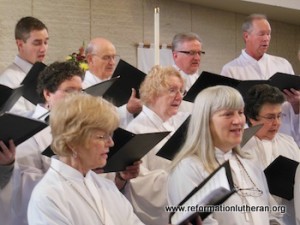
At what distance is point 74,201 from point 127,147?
70 cm

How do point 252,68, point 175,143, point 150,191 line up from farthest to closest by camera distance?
point 252,68, point 150,191, point 175,143

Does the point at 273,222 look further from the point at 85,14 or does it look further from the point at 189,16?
the point at 189,16

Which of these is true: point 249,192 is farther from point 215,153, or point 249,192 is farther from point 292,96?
point 292,96

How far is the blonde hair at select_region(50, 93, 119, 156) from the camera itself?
2.73 m

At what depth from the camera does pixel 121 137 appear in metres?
3.30

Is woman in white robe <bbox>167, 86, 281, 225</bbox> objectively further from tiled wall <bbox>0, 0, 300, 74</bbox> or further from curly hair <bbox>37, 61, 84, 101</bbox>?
tiled wall <bbox>0, 0, 300, 74</bbox>

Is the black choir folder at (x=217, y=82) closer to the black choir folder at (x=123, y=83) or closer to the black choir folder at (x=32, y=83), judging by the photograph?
the black choir folder at (x=123, y=83)

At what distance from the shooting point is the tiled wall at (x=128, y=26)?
6.93 metres

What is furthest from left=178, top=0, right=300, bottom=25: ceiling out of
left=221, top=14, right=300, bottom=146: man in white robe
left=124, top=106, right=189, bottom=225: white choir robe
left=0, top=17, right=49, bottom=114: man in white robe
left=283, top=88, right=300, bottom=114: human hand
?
left=124, top=106, right=189, bottom=225: white choir robe

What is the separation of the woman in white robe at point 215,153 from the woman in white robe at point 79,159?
0.45 m

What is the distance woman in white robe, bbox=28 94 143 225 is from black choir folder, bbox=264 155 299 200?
123cm

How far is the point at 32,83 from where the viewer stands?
4023mm

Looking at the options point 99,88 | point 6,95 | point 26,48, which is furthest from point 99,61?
point 6,95

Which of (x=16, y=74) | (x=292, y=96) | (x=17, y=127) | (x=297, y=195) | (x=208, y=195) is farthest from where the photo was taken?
(x=292, y=96)
